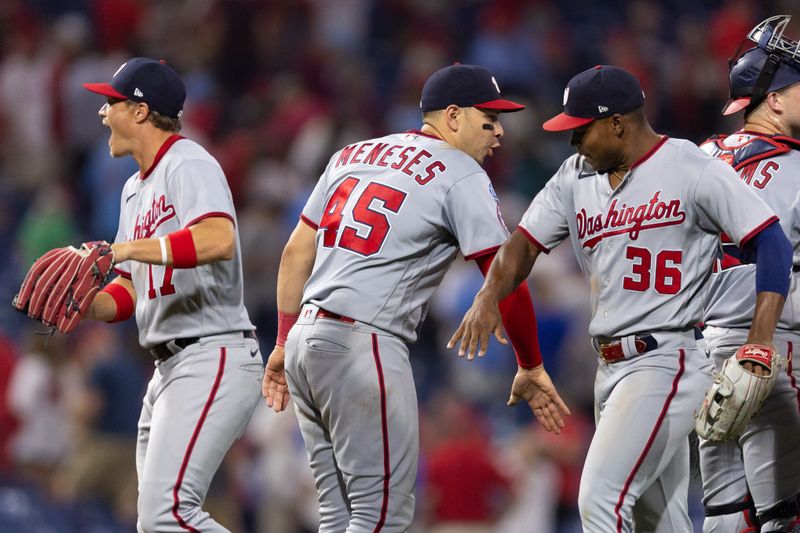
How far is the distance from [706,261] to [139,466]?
2348 millimetres

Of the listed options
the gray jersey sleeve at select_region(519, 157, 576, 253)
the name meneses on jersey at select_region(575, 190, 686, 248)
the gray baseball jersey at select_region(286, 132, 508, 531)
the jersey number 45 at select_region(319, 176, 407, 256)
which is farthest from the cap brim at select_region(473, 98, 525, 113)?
the name meneses on jersey at select_region(575, 190, 686, 248)

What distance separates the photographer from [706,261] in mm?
4777

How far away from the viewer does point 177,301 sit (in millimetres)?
5184

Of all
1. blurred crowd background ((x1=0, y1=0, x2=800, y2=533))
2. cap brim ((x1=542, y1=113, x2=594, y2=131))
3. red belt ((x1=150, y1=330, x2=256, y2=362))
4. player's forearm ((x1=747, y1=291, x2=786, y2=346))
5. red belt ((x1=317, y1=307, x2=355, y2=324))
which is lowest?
blurred crowd background ((x1=0, y1=0, x2=800, y2=533))

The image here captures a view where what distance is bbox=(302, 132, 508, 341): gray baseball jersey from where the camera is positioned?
5.04 m

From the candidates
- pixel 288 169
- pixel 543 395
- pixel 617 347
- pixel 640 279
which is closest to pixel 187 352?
pixel 543 395

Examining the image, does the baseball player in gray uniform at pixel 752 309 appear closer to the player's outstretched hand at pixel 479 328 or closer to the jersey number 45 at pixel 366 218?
the player's outstretched hand at pixel 479 328

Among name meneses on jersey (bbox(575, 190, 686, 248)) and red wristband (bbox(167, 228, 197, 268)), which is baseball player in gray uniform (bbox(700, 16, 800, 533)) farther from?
red wristband (bbox(167, 228, 197, 268))

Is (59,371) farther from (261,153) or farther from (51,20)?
(51,20)

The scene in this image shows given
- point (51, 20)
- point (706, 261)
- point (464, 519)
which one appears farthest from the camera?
point (51, 20)

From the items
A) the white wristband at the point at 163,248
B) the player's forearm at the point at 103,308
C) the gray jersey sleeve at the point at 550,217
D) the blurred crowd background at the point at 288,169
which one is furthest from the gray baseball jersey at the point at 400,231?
the blurred crowd background at the point at 288,169

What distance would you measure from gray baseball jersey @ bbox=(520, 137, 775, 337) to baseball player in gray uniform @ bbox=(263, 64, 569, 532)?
375mm

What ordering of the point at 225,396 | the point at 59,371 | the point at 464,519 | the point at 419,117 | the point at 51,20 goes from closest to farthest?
the point at 225,396 < the point at 464,519 < the point at 59,371 < the point at 419,117 < the point at 51,20

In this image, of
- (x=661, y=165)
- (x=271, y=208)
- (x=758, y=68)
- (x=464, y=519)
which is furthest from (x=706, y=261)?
(x=271, y=208)
